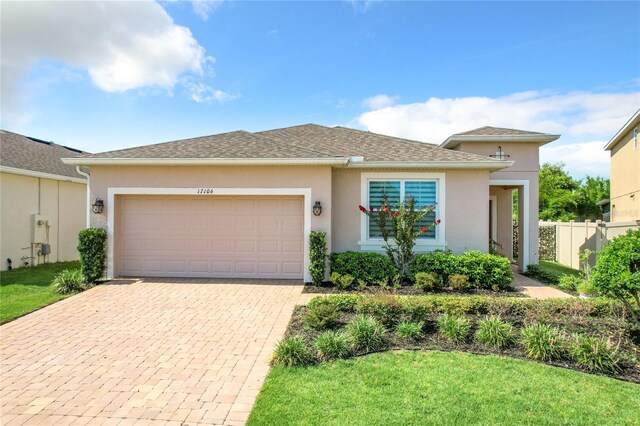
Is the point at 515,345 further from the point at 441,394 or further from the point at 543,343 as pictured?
the point at 441,394

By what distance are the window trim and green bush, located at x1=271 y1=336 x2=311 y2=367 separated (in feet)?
18.8

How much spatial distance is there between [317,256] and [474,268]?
4070 mm

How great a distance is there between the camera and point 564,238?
15.0 m

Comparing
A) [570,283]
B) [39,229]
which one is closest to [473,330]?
[570,283]

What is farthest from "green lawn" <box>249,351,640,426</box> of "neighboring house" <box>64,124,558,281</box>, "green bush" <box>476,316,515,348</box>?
"neighboring house" <box>64,124,558,281</box>

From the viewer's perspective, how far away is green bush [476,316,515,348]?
17.0ft

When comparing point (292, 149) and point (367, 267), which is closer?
point (367, 267)

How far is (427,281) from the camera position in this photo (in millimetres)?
8734

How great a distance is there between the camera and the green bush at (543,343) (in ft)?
15.7

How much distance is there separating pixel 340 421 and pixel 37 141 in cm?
2059

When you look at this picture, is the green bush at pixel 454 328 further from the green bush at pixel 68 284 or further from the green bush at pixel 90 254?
the green bush at pixel 90 254

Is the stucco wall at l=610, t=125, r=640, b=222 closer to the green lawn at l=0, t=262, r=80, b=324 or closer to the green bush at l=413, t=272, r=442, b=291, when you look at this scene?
the green bush at l=413, t=272, r=442, b=291

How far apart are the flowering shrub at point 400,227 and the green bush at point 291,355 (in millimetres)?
5196

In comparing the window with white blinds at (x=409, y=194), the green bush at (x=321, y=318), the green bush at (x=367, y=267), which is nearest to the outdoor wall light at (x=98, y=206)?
the green bush at (x=367, y=267)
